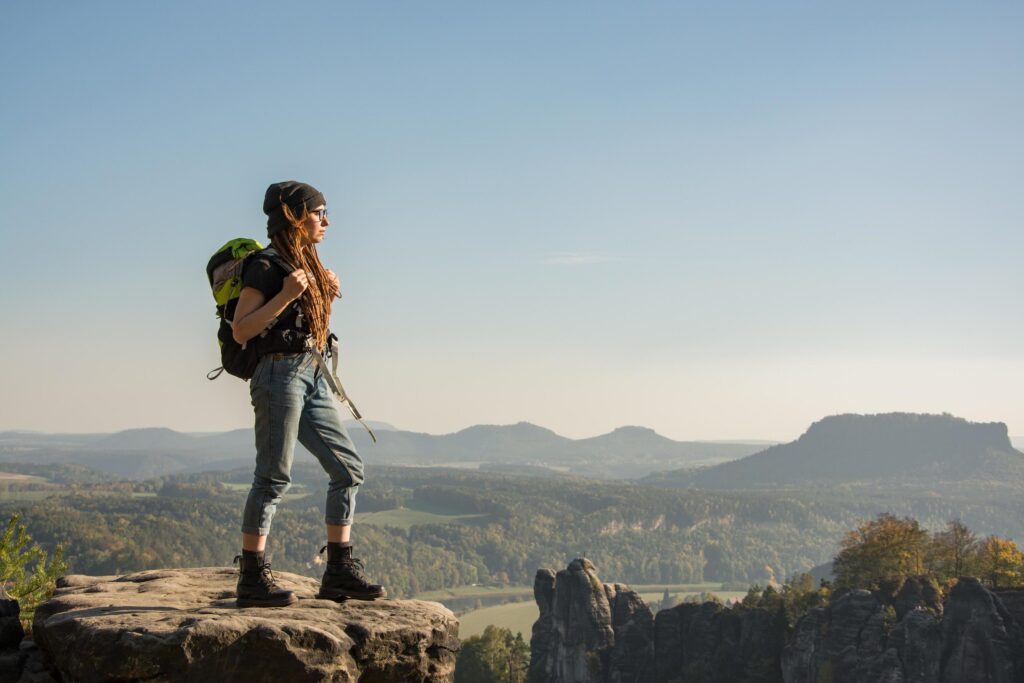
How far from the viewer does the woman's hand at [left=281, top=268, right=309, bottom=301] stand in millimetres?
7914

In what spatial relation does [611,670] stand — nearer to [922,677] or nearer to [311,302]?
[922,677]

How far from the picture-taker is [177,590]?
30.6ft

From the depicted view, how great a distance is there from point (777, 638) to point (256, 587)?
8040 cm

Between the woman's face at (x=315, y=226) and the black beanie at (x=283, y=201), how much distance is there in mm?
87

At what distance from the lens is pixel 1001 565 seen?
3189 inches

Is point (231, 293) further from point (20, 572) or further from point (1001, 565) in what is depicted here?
point (1001, 565)

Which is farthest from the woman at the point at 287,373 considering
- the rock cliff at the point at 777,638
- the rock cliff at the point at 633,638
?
the rock cliff at the point at 633,638

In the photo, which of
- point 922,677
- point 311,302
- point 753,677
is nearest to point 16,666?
point 311,302

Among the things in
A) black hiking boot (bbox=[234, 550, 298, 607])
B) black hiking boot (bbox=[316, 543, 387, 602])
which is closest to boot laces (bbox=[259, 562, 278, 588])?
black hiking boot (bbox=[234, 550, 298, 607])

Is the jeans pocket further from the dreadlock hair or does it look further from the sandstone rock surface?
the sandstone rock surface

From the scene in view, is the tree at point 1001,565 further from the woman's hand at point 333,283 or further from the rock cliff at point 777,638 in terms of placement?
the woman's hand at point 333,283

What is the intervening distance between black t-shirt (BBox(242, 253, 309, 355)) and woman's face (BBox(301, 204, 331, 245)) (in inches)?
20.4

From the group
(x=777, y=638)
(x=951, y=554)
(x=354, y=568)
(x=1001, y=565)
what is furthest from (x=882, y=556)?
(x=354, y=568)

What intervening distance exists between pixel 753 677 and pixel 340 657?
7837 cm
